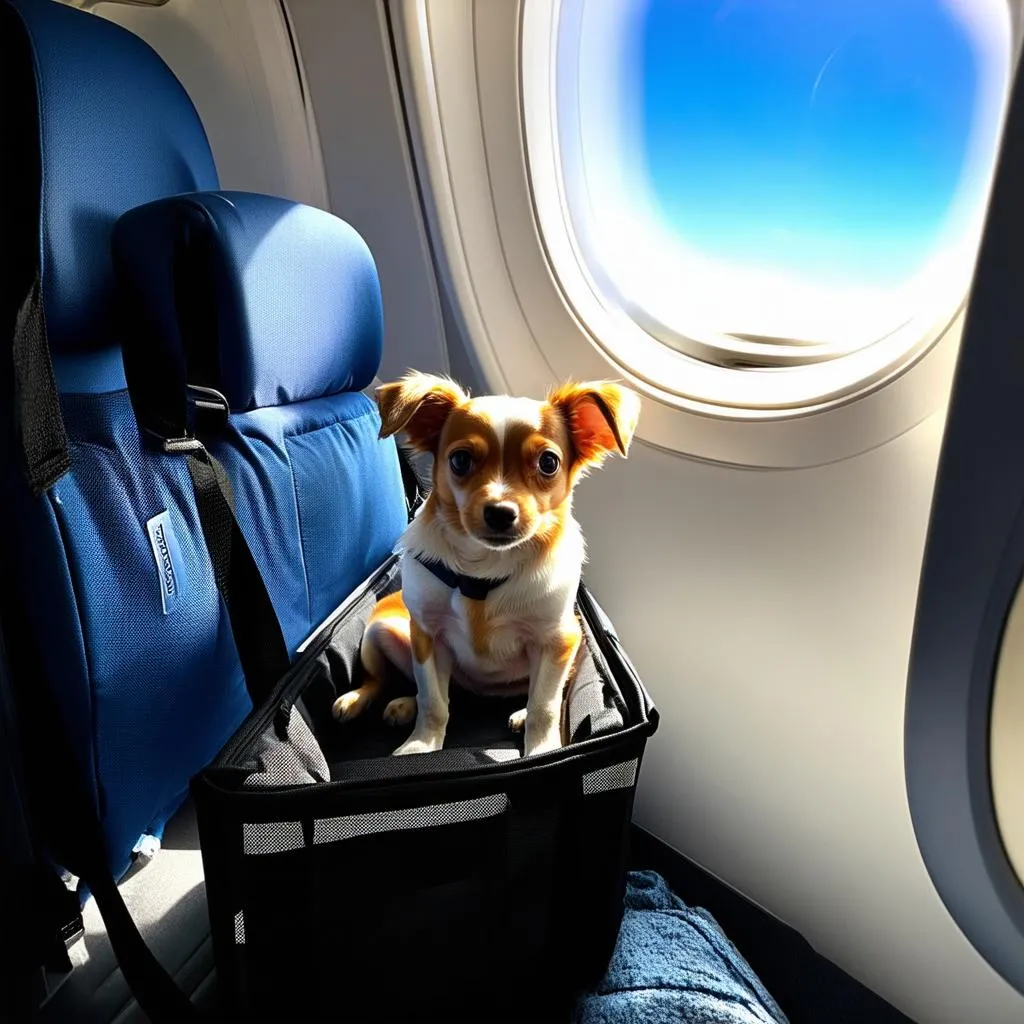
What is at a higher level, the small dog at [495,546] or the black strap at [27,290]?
the black strap at [27,290]

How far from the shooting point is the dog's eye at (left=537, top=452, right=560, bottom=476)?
106 centimetres

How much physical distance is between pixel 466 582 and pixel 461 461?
A: 0.57 ft

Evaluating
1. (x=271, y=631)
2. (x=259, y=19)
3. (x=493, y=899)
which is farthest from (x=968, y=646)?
(x=259, y=19)

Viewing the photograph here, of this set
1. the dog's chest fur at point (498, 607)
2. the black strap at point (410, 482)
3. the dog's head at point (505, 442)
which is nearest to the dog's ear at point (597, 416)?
the dog's head at point (505, 442)

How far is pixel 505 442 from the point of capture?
1.04 m

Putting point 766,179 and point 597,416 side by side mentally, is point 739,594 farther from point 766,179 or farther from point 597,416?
point 766,179

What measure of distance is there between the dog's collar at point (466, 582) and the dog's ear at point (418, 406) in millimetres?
194

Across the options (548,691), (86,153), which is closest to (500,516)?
(548,691)

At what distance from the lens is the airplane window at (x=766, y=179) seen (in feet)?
3.51

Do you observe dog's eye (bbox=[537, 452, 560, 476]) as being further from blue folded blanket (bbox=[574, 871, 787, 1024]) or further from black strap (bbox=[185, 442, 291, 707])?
blue folded blanket (bbox=[574, 871, 787, 1024])

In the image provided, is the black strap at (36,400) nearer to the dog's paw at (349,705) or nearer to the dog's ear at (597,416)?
the dog's paw at (349,705)

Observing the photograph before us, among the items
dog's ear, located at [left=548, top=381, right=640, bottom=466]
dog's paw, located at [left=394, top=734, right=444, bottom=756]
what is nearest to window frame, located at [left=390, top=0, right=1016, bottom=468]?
dog's ear, located at [left=548, top=381, right=640, bottom=466]

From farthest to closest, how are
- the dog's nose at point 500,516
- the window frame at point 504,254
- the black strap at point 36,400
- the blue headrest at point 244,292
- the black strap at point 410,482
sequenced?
1. the black strap at point 410,482
2. the window frame at point 504,254
3. the dog's nose at point 500,516
4. the blue headrest at point 244,292
5. the black strap at point 36,400

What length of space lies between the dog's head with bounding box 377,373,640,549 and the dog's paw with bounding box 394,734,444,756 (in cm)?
30
